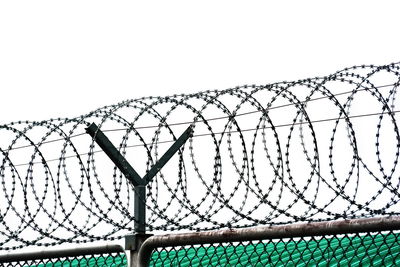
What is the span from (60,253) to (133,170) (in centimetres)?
121

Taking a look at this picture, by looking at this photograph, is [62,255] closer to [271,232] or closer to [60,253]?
[60,253]

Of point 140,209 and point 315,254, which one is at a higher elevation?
point 140,209

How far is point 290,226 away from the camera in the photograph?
21.9 feet

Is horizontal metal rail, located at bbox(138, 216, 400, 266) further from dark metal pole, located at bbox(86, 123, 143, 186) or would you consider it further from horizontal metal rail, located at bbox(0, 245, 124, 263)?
dark metal pole, located at bbox(86, 123, 143, 186)

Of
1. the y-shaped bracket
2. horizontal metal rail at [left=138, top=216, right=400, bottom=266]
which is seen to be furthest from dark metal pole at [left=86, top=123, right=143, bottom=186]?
horizontal metal rail at [left=138, top=216, right=400, bottom=266]

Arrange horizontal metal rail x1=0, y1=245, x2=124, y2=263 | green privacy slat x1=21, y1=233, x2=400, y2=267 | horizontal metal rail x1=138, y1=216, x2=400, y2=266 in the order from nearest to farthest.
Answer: horizontal metal rail x1=138, y1=216, x2=400, y2=266
green privacy slat x1=21, y1=233, x2=400, y2=267
horizontal metal rail x1=0, y1=245, x2=124, y2=263

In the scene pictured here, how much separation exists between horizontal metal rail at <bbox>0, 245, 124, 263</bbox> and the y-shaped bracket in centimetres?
34

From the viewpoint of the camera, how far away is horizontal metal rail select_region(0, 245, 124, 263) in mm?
7816

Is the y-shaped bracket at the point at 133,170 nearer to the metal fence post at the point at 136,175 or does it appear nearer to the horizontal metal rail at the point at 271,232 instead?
the metal fence post at the point at 136,175

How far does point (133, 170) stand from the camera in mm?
7707

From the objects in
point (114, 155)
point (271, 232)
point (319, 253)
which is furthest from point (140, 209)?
point (319, 253)

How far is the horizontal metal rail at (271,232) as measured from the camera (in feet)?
20.6

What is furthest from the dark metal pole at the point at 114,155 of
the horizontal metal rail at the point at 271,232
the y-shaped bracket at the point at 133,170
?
the horizontal metal rail at the point at 271,232

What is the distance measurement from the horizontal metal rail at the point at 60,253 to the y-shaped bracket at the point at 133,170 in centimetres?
34
